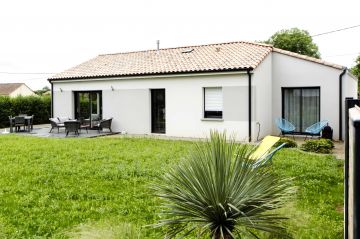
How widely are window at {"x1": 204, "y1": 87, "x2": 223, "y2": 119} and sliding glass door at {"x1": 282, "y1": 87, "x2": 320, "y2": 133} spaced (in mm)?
3555

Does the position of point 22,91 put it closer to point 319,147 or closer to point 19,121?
point 19,121

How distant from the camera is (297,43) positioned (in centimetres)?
4597

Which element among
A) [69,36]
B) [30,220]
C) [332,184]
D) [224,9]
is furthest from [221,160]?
[69,36]

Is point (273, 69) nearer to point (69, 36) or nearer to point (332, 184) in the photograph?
point (332, 184)

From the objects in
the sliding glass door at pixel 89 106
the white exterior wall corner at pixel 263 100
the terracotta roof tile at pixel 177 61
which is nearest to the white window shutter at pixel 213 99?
the terracotta roof tile at pixel 177 61

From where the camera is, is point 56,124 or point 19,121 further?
point 19,121

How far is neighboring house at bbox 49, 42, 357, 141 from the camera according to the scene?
1659 cm

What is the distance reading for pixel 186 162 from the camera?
3.37 m

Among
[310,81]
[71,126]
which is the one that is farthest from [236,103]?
[71,126]

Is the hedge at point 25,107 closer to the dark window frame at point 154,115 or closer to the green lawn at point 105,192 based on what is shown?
the dark window frame at point 154,115

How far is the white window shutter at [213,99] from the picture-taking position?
17.2 m

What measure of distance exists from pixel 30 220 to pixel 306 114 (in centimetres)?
1504

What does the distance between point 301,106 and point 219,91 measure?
4286mm

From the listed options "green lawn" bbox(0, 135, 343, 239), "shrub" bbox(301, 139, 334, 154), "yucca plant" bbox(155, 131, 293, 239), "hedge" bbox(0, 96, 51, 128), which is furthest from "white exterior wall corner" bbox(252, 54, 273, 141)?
"hedge" bbox(0, 96, 51, 128)
